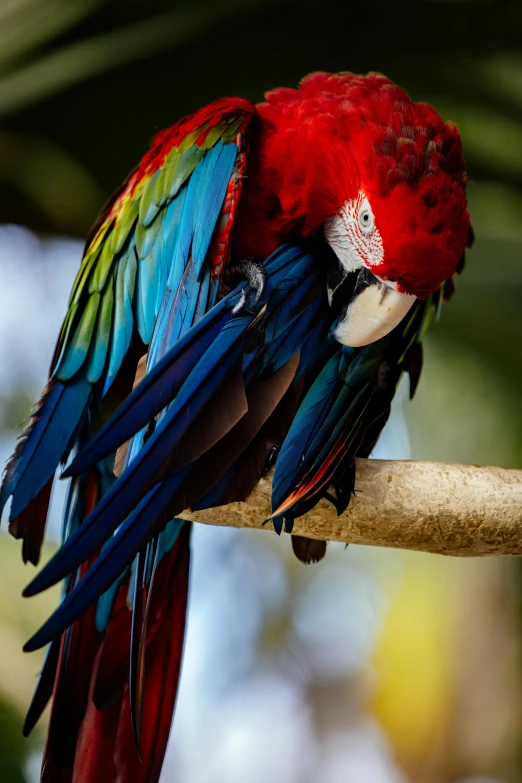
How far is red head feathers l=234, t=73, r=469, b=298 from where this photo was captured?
690 millimetres

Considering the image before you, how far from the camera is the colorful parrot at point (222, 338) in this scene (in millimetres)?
686

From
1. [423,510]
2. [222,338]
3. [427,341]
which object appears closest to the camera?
[222,338]

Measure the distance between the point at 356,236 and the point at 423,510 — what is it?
0.31 metres

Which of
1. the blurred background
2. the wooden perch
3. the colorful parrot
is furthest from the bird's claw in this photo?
the blurred background

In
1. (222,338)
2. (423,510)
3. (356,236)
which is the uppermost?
(356,236)

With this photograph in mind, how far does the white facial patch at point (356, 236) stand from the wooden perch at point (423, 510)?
0.25m

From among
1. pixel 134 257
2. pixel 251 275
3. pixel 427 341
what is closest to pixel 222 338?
pixel 251 275

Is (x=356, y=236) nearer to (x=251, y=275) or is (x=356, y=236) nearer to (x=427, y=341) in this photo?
(x=251, y=275)

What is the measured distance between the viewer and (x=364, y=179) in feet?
2.40

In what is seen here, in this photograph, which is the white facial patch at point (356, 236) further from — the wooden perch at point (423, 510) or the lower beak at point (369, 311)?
the wooden perch at point (423, 510)

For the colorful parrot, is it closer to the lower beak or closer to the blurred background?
the lower beak

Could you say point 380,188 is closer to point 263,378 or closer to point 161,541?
point 263,378

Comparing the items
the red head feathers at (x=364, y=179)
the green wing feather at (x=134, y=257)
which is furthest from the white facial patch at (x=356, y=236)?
the green wing feather at (x=134, y=257)

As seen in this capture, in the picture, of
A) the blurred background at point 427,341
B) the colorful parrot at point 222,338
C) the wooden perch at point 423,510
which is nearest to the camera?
the colorful parrot at point 222,338
